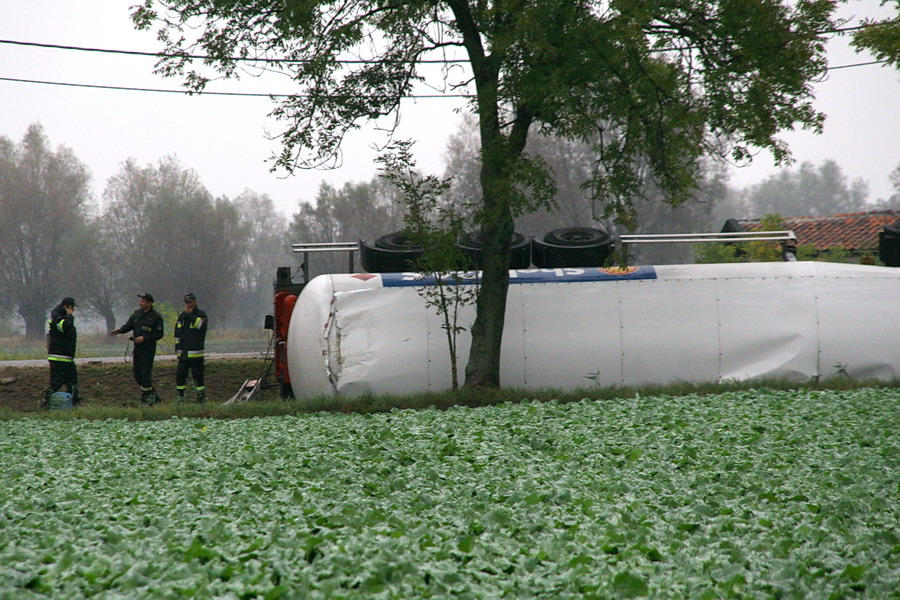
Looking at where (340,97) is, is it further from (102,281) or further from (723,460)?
(102,281)

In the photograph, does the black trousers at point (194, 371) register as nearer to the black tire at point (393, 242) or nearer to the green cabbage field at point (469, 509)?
the black tire at point (393, 242)

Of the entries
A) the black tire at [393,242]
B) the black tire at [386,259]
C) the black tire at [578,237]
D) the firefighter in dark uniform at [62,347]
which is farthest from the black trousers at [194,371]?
the black tire at [578,237]

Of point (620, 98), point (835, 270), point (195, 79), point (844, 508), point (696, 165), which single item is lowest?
point (844, 508)

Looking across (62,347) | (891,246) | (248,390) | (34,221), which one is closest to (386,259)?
(248,390)

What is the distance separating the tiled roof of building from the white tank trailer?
21.2 meters

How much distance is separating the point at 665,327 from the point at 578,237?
2933 millimetres

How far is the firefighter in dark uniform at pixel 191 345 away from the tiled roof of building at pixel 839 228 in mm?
27227

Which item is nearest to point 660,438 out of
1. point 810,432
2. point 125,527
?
point 810,432

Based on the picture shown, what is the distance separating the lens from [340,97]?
1591 centimetres

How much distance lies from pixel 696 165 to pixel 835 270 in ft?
12.5

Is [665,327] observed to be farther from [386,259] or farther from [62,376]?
[62,376]

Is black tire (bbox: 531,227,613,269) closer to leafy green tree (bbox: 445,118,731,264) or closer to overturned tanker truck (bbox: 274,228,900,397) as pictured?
overturned tanker truck (bbox: 274,228,900,397)

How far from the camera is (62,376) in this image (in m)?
15.7

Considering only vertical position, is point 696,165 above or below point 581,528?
above
